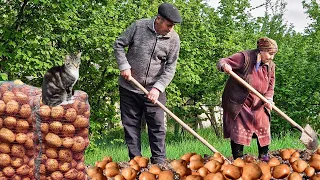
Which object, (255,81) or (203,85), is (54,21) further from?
(203,85)

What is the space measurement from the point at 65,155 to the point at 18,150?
1.26 feet

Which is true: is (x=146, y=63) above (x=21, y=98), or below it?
above

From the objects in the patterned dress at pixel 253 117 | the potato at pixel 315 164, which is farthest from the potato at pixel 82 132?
the patterned dress at pixel 253 117

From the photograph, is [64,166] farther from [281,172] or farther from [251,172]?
[281,172]

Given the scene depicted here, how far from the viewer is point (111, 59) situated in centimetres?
859

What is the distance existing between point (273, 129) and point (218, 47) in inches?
74.1

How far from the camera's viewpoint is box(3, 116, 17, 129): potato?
3.83 m

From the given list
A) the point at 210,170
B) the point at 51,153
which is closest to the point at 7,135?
the point at 51,153

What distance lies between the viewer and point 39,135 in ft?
12.3

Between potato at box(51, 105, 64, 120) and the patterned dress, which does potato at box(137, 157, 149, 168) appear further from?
potato at box(51, 105, 64, 120)

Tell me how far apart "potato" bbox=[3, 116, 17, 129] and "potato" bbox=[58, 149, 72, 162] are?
387 millimetres

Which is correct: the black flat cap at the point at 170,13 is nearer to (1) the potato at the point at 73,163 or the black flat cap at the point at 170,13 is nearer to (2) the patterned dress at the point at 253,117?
(2) the patterned dress at the point at 253,117

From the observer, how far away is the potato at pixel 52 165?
3.77 meters

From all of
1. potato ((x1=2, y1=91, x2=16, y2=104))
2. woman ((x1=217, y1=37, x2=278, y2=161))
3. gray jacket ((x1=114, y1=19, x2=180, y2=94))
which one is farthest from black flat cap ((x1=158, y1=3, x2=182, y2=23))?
potato ((x1=2, y1=91, x2=16, y2=104))
